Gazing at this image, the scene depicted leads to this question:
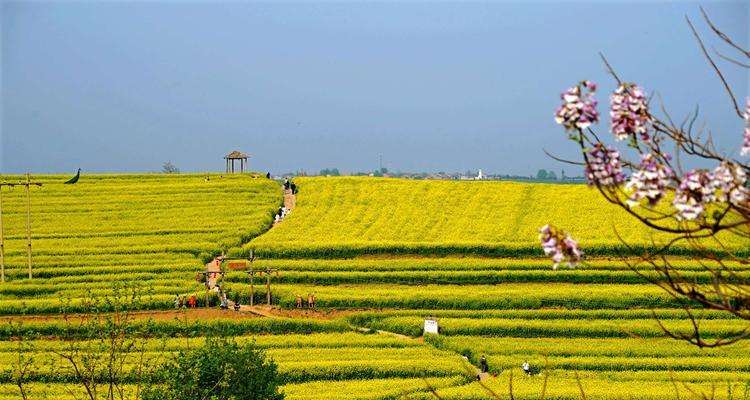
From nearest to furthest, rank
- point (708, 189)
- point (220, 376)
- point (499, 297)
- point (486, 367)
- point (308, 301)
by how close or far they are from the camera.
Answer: point (708, 189) < point (220, 376) < point (486, 367) < point (499, 297) < point (308, 301)

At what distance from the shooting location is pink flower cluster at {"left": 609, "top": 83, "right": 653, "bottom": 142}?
5695mm

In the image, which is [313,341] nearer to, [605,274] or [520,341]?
[520,341]

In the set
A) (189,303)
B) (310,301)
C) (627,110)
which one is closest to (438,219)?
(310,301)

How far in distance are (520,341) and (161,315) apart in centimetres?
1520

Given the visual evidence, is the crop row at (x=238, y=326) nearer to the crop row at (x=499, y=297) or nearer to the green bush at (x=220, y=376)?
the crop row at (x=499, y=297)

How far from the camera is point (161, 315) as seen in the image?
3494 cm

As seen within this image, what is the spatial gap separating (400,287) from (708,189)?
3490 centimetres

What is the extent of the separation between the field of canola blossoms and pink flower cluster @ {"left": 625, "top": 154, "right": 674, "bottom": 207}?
31.4ft

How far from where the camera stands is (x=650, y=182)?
545 cm

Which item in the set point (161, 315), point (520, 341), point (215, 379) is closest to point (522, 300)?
point (520, 341)

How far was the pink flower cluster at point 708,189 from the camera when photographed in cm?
532

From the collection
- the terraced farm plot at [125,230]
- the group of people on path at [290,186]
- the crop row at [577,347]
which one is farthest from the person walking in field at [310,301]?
the group of people on path at [290,186]

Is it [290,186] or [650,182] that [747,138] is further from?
[290,186]

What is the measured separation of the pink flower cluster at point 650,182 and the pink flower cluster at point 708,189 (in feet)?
0.36
